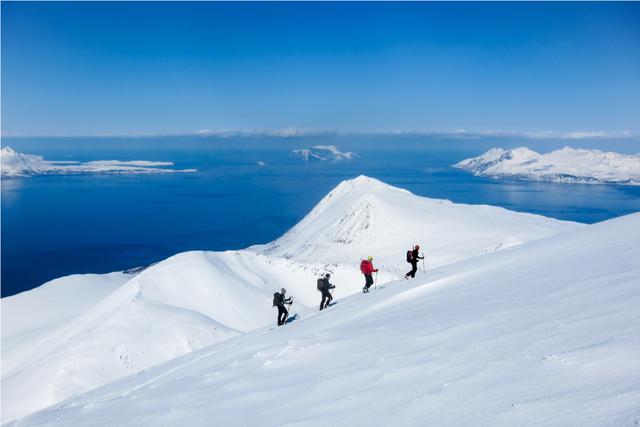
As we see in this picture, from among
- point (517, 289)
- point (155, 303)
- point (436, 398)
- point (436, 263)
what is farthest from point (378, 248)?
point (436, 398)

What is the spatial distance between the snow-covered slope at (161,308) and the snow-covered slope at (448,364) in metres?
14.2

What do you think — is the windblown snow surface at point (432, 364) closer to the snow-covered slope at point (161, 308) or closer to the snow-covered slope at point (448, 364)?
the snow-covered slope at point (448, 364)

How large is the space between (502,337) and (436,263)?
54.3m

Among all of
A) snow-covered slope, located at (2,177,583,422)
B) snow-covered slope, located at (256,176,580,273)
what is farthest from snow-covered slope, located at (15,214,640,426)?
snow-covered slope, located at (256,176,580,273)

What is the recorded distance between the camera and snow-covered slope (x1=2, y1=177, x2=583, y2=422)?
23.7 m

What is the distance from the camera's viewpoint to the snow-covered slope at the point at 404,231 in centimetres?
6716

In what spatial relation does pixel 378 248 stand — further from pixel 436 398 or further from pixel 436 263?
pixel 436 398

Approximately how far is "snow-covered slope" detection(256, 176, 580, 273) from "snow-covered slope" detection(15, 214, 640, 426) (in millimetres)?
49866

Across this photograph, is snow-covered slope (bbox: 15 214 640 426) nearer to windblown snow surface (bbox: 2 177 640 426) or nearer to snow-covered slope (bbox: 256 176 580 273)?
windblown snow surface (bbox: 2 177 640 426)

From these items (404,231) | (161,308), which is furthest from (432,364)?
(404,231)

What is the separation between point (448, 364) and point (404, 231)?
78.8 metres

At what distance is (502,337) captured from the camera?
749 centimetres

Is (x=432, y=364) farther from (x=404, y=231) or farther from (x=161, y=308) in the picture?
(x=404, y=231)

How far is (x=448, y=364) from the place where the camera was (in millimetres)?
6922
